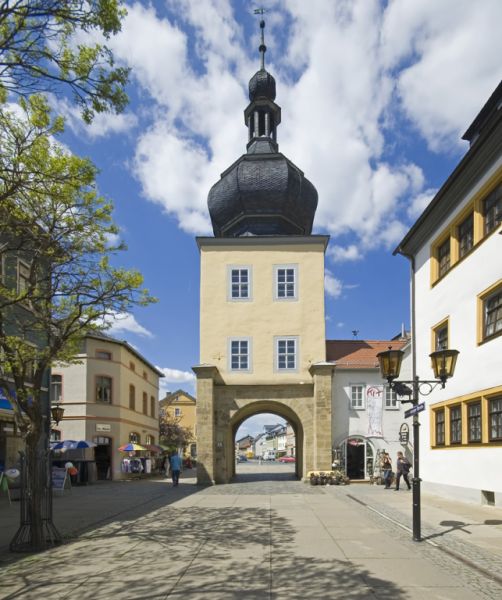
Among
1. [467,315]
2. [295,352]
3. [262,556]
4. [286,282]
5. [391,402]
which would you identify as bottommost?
[262,556]

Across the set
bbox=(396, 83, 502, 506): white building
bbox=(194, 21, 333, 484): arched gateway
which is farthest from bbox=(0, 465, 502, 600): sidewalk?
bbox=(194, 21, 333, 484): arched gateway

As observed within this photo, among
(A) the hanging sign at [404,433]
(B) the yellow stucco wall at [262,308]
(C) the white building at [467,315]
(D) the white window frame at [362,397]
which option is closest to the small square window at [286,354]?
(B) the yellow stucco wall at [262,308]

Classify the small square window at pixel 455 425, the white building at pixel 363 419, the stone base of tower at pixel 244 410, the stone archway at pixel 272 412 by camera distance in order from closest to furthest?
the small square window at pixel 455 425 → the stone base of tower at pixel 244 410 → the white building at pixel 363 419 → the stone archway at pixel 272 412

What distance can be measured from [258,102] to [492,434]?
84.0ft

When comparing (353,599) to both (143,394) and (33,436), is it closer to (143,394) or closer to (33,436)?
(33,436)

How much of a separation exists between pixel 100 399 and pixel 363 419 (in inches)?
620

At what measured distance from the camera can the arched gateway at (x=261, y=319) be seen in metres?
28.8

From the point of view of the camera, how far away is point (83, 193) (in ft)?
39.2

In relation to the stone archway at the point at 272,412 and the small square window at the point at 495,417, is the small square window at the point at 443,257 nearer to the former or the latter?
the small square window at the point at 495,417

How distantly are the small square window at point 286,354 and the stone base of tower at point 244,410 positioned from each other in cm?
100

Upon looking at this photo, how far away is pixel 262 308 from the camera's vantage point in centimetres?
3081

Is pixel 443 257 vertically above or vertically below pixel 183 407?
above

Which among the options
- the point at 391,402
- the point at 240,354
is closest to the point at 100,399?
the point at 240,354

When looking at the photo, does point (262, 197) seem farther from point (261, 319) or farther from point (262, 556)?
point (262, 556)
